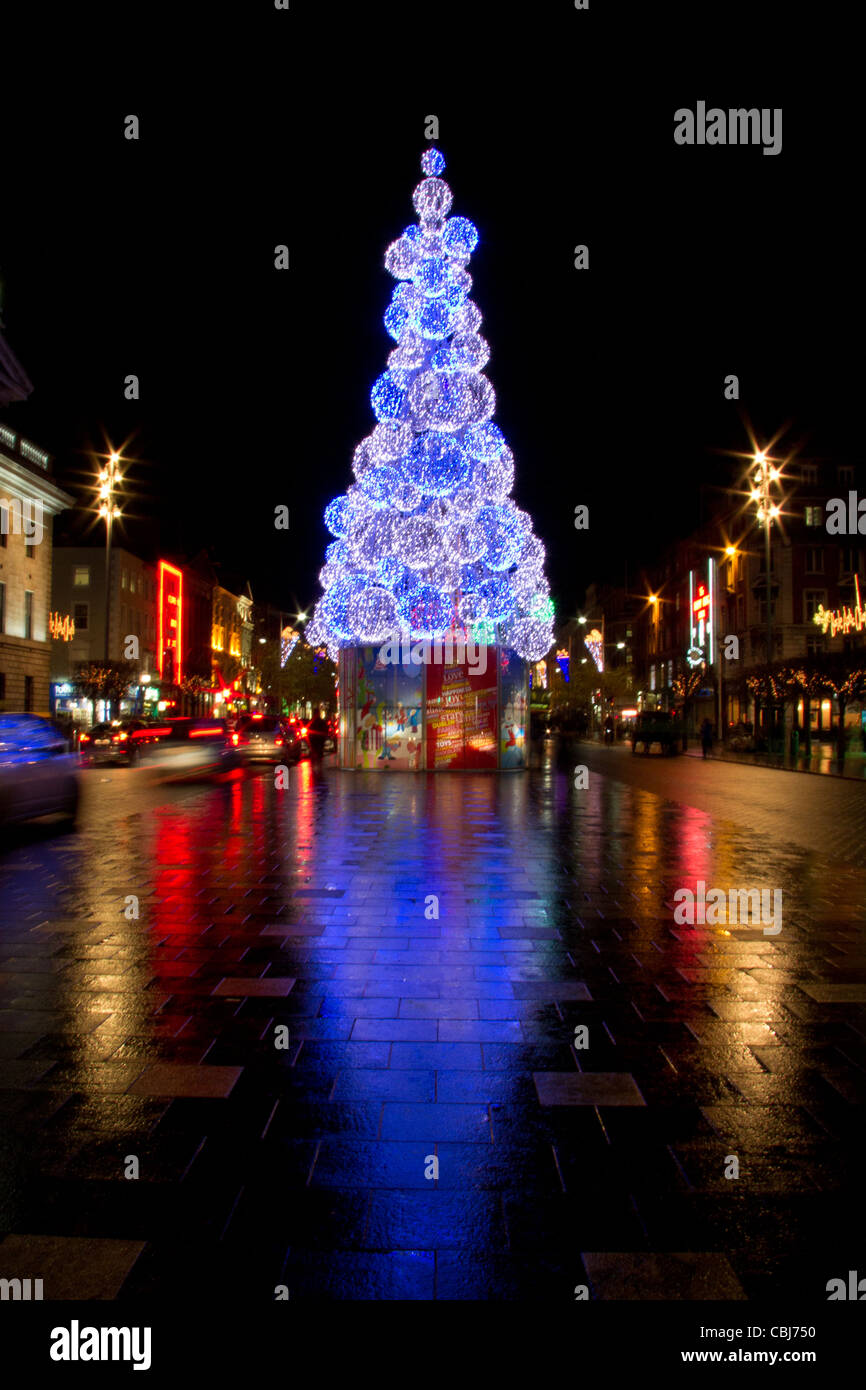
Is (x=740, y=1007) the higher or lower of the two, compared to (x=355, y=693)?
lower

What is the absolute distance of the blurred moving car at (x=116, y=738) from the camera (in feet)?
112

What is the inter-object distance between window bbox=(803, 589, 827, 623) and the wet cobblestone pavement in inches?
2008

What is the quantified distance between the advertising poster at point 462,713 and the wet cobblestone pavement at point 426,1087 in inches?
646

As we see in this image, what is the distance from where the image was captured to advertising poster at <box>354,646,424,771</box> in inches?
1014

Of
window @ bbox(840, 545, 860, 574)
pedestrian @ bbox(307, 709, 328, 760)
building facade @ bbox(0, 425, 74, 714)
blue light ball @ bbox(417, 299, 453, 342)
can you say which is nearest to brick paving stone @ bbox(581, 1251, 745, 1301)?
blue light ball @ bbox(417, 299, 453, 342)

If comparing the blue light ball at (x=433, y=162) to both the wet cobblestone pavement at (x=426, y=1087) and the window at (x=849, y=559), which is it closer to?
the wet cobblestone pavement at (x=426, y=1087)

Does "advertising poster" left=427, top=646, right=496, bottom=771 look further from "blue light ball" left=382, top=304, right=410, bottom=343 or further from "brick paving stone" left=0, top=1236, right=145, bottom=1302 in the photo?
"brick paving stone" left=0, top=1236, right=145, bottom=1302

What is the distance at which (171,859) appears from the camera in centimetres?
1045

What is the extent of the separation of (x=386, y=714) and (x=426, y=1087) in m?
22.1

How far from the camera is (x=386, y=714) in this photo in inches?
1027

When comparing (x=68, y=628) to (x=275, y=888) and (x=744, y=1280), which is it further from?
(x=744, y=1280)

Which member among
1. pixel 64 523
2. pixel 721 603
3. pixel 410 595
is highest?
pixel 64 523

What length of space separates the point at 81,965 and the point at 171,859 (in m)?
4.50

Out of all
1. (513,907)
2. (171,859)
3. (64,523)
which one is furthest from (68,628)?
(513,907)
